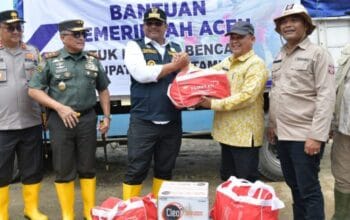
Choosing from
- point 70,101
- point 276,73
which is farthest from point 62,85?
point 276,73

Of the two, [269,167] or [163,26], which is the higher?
[163,26]

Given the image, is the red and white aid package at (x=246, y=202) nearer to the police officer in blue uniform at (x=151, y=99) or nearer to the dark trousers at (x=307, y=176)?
the dark trousers at (x=307, y=176)

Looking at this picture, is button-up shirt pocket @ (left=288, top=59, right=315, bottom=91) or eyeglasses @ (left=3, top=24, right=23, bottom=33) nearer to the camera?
button-up shirt pocket @ (left=288, top=59, right=315, bottom=91)

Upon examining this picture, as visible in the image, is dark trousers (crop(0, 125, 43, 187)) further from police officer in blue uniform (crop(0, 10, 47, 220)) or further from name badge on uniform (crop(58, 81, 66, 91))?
name badge on uniform (crop(58, 81, 66, 91))

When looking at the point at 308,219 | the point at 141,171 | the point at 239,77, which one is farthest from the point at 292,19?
the point at 141,171

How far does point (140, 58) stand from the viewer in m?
3.73

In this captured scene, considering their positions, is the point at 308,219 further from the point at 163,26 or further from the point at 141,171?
the point at 163,26

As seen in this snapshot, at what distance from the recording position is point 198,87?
365 cm

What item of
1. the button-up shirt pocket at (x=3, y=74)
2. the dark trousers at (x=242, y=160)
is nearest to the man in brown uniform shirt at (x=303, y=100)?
the dark trousers at (x=242, y=160)

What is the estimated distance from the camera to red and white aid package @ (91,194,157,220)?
3252 millimetres

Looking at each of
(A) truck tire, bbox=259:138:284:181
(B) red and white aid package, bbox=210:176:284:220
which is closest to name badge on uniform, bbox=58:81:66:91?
(B) red and white aid package, bbox=210:176:284:220

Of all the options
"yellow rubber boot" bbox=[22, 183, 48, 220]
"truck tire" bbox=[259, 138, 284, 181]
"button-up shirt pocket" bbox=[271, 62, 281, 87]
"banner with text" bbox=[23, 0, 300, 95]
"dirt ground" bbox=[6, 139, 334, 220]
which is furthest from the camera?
"truck tire" bbox=[259, 138, 284, 181]

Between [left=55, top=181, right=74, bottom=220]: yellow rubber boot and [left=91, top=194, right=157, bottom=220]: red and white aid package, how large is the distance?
2.56 feet

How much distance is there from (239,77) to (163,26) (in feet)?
2.39
